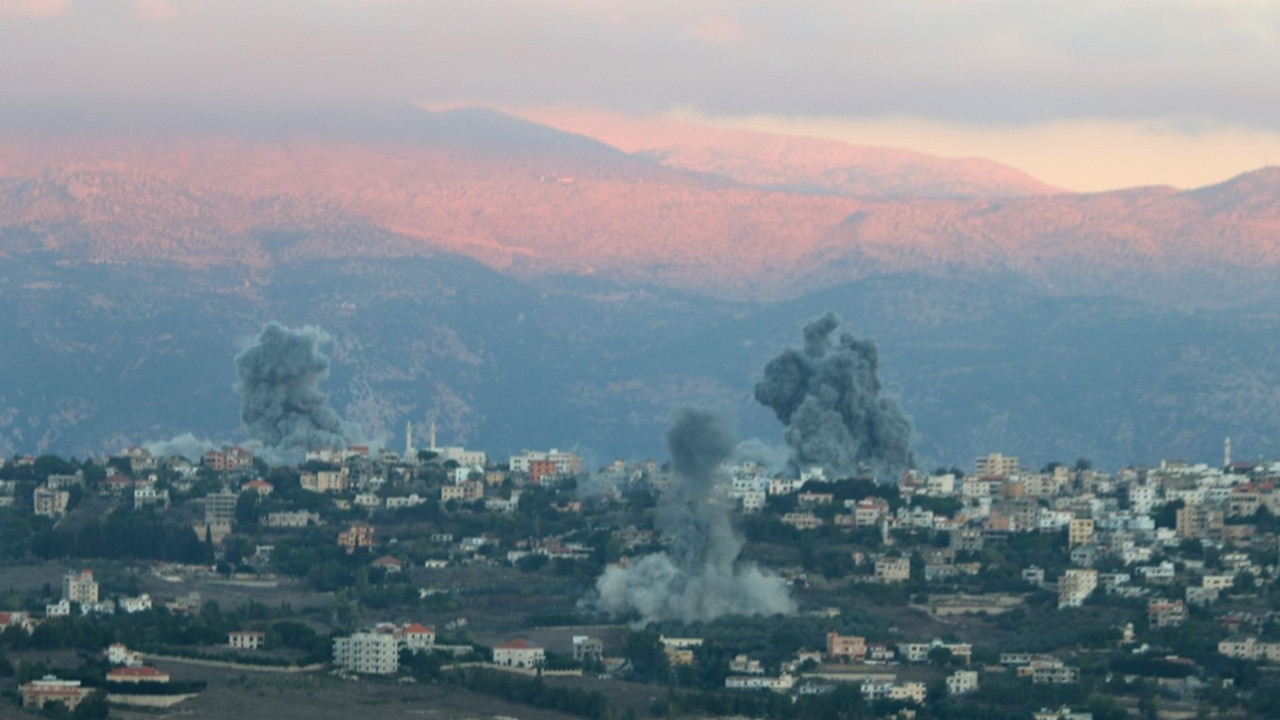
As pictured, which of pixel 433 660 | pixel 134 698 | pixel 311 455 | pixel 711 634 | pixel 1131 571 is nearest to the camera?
pixel 134 698

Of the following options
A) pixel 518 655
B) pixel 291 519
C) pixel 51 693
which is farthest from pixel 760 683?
pixel 291 519

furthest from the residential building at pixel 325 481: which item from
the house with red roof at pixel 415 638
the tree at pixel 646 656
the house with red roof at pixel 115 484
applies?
the house with red roof at pixel 415 638

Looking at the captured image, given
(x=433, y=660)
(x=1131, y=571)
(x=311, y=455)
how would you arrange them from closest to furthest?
(x=433, y=660) < (x=1131, y=571) < (x=311, y=455)

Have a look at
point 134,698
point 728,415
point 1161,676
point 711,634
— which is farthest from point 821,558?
point 134,698

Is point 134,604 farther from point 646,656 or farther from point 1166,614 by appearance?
point 1166,614

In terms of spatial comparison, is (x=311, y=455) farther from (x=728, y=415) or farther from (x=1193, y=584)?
(x=1193, y=584)
